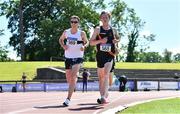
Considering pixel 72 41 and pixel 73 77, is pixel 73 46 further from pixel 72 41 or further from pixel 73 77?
pixel 73 77

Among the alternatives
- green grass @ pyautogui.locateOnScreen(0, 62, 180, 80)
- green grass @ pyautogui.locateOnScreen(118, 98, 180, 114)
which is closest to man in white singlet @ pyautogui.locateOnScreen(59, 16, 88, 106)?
green grass @ pyautogui.locateOnScreen(118, 98, 180, 114)

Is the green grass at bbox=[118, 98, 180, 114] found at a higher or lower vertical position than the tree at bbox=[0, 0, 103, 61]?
lower

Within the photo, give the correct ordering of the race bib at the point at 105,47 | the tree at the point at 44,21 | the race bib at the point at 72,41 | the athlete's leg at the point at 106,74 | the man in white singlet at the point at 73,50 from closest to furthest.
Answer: the athlete's leg at the point at 106,74, the race bib at the point at 105,47, the man in white singlet at the point at 73,50, the race bib at the point at 72,41, the tree at the point at 44,21

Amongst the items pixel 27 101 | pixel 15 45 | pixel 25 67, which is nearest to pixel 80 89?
pixel 25 67

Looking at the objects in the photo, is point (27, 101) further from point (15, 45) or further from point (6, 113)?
point (15, 45)

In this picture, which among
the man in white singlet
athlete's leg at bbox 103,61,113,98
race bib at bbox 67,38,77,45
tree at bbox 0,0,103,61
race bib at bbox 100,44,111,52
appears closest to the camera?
athlete's leg at bbox 103,61,113,98

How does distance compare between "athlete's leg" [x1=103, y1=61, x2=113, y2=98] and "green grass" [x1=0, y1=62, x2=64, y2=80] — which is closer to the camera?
"athlete's leg" [x1=103, y1=61, x2=113, y2=98]

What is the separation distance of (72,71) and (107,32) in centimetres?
119

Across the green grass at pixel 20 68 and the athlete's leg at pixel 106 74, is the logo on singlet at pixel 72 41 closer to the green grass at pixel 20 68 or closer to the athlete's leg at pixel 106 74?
the athlete's leg at pixel 106 74

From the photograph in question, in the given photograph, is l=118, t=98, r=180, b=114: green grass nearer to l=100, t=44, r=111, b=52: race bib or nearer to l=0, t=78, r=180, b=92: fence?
l=100, t=44, r=111, b=52: race bib

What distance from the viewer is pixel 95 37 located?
12.4 metres

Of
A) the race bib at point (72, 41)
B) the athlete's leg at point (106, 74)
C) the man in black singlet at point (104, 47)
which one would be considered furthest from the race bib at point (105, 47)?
the race bib at point (72, 41)

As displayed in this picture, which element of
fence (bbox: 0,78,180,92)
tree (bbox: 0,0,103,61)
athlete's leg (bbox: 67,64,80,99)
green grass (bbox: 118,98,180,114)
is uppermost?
tree (bbox: 0,0,103,61)

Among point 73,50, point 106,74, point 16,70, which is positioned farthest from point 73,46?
point 16,70
